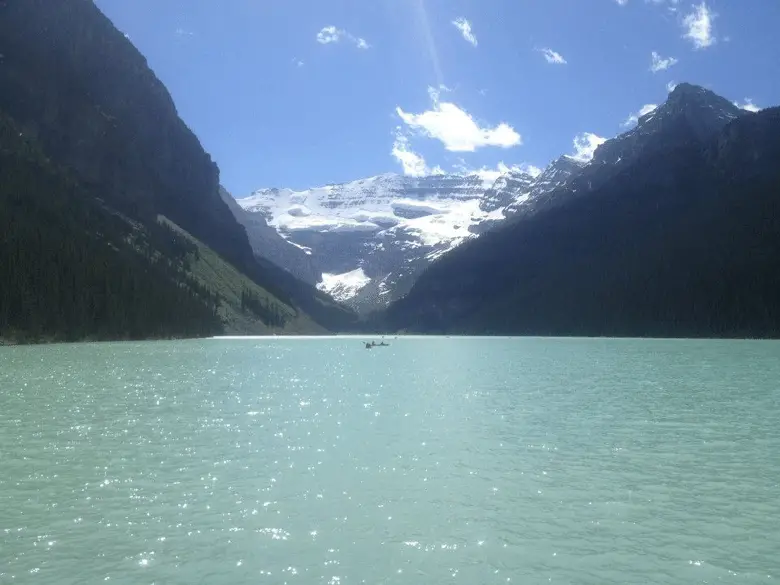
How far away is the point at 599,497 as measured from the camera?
23859mm

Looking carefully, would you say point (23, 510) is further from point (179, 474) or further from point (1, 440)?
point (1, 440)

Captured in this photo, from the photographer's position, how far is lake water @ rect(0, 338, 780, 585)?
17.3 meters

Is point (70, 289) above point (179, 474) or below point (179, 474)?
above

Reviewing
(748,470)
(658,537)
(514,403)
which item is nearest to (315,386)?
(514,403)

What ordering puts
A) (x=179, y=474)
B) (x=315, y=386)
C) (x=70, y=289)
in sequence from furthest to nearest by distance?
(x=70, y=289) < (x=315, y=386) < (x=179, y=474)

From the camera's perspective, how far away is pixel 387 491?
2481 cm

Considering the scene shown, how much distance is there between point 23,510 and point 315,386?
47352mm

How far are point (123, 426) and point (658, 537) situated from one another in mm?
29493

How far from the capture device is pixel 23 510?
2145cm

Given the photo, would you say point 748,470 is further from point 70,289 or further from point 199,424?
point 70,289

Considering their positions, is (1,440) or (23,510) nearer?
(23,510)

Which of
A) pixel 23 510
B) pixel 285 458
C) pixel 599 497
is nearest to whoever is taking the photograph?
pixel 23 510

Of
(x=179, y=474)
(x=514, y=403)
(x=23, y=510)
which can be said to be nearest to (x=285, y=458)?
(x=179, y=474)

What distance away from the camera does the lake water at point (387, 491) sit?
17344 millimetres
